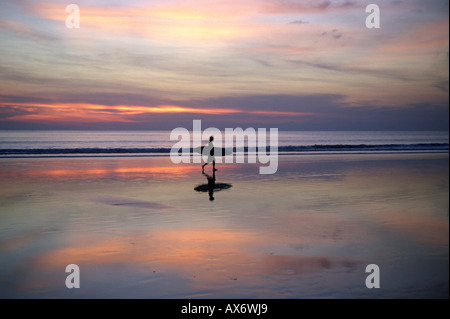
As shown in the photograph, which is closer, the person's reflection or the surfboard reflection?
the person's reflection

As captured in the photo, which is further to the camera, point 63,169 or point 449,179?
point 63,169

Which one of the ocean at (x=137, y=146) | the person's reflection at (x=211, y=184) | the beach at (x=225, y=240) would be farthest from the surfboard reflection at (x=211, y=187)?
the ocean at (x=137, y=146)

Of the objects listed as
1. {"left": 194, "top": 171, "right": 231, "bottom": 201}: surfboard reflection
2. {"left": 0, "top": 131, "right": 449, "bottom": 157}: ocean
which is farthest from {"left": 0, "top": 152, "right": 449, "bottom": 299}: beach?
{"left": 0, "top": 131, "right": 449, "bottom": 157}: ocean

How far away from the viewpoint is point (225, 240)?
7.60 metres

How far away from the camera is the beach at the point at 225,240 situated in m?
5.49

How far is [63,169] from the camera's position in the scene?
2047 centimetres

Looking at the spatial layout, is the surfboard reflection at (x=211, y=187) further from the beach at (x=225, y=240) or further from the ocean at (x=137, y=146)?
the ocean at (x=137, y=146)

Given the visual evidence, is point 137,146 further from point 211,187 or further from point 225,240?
point 225,240

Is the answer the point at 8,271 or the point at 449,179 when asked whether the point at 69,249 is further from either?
the point at 449,179

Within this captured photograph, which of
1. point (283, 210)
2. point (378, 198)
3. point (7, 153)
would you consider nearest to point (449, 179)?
point (378, 198)

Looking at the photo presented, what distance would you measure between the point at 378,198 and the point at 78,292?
9.77 meters

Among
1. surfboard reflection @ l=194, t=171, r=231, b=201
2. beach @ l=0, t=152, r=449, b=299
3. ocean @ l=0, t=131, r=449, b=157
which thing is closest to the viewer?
beach @ l=0, t=152, r=449, b=299

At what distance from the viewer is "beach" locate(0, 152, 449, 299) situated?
5492mm

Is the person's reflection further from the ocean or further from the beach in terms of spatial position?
the ocean
